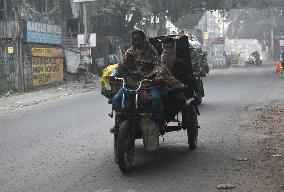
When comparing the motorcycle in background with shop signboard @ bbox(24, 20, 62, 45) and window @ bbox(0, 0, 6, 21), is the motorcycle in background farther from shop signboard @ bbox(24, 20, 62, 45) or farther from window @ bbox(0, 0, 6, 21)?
window @ bbox(0, 0, 6, 21)

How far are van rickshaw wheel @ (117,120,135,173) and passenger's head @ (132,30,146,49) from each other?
1.25 m

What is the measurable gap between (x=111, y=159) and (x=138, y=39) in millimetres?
1813

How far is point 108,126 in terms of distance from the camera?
1086 cm

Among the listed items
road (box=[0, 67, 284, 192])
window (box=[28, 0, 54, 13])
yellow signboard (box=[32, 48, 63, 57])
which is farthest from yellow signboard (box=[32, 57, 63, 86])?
road (box=[0, 67, 284, 192])

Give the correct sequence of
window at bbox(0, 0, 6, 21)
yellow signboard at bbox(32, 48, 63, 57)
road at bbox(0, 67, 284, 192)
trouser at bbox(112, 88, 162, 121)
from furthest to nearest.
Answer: yellow signboard at bbox(32, 48, 63, 57) → window at bbox(0, 0, 6, 21) → trouser at bbox(112, 88, 162, 121) → road at bbox(0, 67, 284, 192)

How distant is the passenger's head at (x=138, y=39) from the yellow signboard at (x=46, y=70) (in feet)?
55.8

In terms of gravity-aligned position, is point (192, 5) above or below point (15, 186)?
above

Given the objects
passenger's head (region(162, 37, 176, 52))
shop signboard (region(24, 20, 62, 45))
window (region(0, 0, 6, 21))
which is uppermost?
window (region(0, 0, 6, 21))

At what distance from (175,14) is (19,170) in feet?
96.0

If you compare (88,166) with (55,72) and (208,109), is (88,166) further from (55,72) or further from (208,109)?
(55,72)

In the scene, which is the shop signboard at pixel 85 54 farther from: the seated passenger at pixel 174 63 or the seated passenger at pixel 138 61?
the seated passenger at pixel 138 61

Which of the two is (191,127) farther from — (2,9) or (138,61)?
(2,9)

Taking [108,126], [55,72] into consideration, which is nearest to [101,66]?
[55,72]

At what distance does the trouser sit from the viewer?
6.54m
